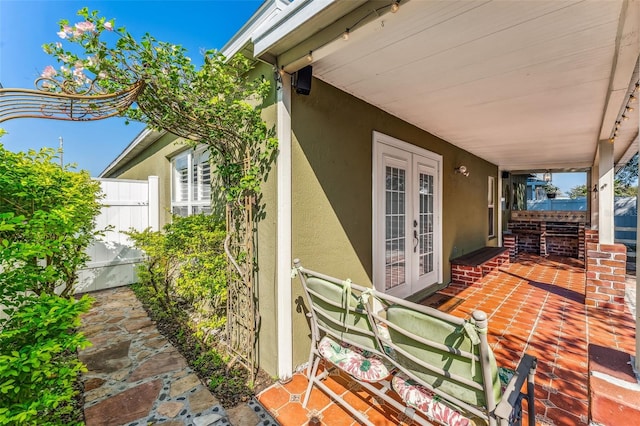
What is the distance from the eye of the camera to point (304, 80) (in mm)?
2420

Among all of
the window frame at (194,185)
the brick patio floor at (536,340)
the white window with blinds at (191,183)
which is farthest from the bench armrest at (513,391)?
the window frame at (194,185)

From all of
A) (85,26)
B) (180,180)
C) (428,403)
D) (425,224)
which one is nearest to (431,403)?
(428,403)

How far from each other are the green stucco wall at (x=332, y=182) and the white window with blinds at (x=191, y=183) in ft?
7.18

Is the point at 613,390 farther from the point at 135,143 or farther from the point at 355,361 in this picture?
the point at 135,143

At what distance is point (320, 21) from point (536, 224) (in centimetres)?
1067

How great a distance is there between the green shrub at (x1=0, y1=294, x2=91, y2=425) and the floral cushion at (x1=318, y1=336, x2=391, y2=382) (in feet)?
5.27

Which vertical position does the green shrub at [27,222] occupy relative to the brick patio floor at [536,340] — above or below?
above

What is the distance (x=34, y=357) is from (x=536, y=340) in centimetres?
461

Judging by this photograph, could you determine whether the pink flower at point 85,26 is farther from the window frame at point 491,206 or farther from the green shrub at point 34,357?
the window frame at point 491,206

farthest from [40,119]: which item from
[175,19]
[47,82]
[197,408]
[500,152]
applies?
[500,152]

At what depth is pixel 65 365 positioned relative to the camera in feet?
5.55

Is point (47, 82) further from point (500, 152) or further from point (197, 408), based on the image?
point (500, 152)

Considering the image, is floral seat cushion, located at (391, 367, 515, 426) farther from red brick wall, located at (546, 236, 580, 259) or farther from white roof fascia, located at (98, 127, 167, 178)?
red brick wall, located at (546, 236, 580, 259)

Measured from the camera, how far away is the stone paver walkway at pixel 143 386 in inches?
81.0
